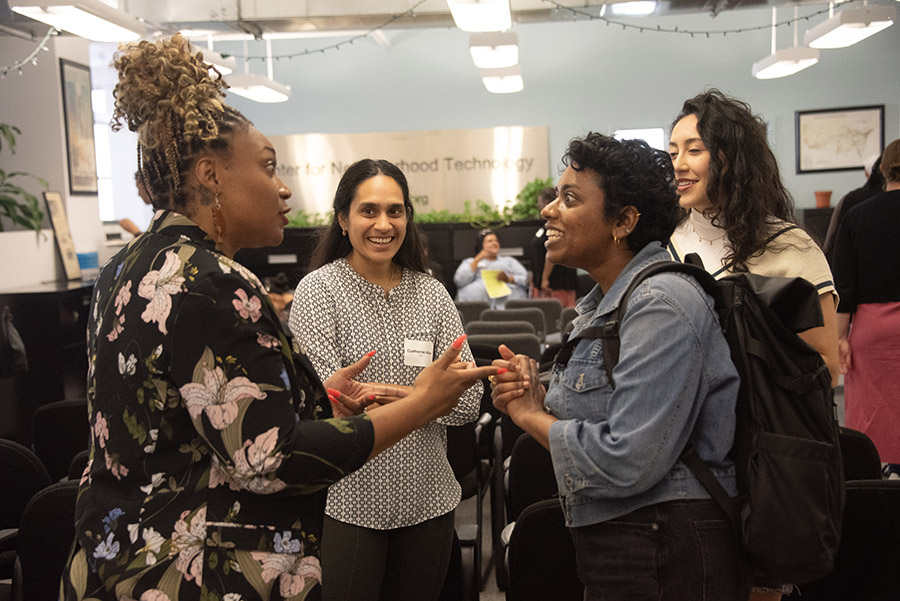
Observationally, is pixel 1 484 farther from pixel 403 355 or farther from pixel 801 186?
pixel 801 186

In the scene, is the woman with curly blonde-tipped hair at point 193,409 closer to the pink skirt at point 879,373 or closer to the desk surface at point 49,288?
the pink skirt at point 879,373

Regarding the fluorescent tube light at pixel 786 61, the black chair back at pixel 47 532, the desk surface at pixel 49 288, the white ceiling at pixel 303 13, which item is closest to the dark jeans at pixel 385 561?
the black chair back at pixel 47 532

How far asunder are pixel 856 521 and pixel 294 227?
11.1 meters

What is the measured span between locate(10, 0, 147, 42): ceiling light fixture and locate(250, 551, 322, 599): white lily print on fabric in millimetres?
5134

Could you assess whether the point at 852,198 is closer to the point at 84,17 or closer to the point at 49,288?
the point at 84,17

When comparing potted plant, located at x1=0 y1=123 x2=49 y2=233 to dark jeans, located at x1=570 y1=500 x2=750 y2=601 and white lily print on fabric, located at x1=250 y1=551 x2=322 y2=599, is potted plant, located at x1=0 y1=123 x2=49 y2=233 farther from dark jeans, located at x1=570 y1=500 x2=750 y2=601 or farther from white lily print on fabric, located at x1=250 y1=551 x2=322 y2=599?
dark jeans, located at x1=570 y1=500 x2=750 y2=601

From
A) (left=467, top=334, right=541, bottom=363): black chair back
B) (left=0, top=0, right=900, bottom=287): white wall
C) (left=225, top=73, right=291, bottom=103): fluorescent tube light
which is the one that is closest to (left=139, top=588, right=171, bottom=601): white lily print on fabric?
(left=467, top=334, right=541, bottom=363): black chair back

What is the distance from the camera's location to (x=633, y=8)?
8906 mm

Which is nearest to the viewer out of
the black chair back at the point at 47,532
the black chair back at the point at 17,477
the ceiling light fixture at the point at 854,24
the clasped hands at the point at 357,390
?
the clasped hands at the point at 357,390

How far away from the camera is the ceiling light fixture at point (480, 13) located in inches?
234

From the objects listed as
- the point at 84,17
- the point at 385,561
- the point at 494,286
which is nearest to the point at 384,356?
the point at 385,561

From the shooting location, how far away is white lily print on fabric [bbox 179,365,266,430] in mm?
1309

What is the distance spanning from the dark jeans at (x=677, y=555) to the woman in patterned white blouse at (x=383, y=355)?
79 centimetres

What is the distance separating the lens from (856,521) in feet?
6.75
